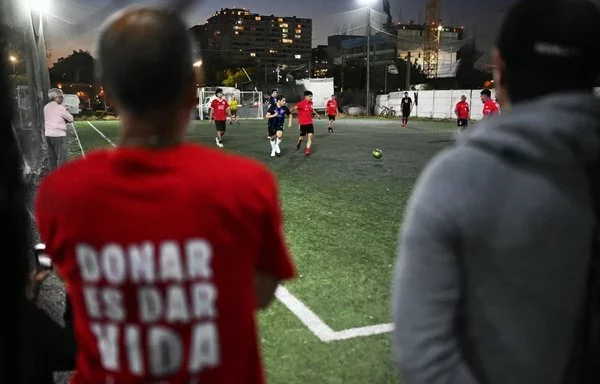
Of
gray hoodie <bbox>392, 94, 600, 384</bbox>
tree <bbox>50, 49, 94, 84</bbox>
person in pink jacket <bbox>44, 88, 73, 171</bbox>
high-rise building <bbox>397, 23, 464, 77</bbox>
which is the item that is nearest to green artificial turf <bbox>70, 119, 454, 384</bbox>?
gray hoodie <bbox>392, 94, 600, 384</bbox>

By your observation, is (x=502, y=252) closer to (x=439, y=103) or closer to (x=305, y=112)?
(x=305, y=112)

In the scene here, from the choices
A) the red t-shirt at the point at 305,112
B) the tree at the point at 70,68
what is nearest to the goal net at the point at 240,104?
the red t-shirt at the point at 305,112

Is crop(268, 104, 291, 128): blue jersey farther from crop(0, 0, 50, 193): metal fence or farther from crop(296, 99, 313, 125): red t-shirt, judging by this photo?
crop(0, 0, 50, 193): metal fence

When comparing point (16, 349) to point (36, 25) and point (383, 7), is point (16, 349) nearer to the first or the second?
point (36, 25)

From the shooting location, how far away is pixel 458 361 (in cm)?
115

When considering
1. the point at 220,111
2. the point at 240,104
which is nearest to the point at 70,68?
the point at 240,104

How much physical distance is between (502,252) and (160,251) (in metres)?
0.81

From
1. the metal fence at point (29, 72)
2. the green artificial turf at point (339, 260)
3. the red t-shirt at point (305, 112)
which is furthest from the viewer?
the red t-shirt at point (305, 112)

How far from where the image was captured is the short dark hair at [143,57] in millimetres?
1189

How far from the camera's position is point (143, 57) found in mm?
1186

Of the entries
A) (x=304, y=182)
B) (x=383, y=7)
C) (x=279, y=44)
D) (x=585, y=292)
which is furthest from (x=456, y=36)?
(x=585, y=292)

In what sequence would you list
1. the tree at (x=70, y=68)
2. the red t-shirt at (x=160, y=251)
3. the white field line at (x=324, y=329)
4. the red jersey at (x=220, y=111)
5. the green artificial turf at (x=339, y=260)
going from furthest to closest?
the tree at (x=70, y=68), the red jersey at (x=220, y=111), the white field line at (x=324, y=329), the green artificial turf at (x=339, y=260), the red t-shirt at (x=160, y=251)

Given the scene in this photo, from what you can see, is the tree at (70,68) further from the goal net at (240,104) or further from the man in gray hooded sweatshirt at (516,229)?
the man in gray hooded sweatshirt at (516,229)

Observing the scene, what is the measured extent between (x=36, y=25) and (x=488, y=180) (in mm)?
13272
